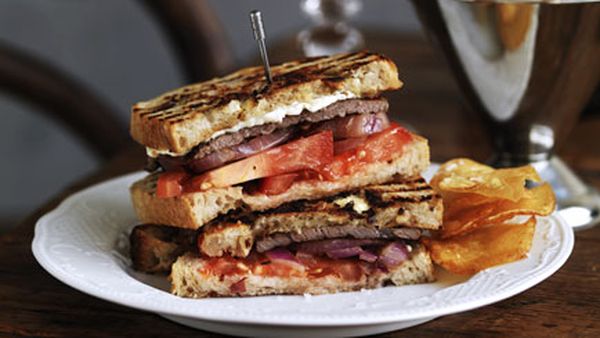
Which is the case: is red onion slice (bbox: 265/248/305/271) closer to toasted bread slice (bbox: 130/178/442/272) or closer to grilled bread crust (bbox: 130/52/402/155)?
toasted bread slice (bbox: 130/178/442/272)

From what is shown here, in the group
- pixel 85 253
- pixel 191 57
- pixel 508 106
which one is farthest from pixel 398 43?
pixel 85 253

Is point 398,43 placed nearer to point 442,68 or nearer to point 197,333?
point 442,68

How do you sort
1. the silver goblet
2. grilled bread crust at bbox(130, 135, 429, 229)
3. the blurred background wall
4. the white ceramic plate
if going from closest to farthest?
the white ceramic plate → grilled bread crust at bbox(130, 135, 429, 229) → the silver goblet → the blurred background wall

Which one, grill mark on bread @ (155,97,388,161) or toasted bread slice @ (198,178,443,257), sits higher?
grill mark on bread @ (155,97,388,161)

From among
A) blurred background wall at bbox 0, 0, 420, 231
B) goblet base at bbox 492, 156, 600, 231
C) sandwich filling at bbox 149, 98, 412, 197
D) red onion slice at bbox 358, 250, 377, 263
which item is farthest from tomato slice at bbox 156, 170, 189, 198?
blurred background wall at bbox 0, 0, 420, 231

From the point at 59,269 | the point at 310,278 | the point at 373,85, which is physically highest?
the point at 373,85

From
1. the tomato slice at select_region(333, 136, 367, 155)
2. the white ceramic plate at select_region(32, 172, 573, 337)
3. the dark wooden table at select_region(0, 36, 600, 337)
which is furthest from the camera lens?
the tomato slice at select_region(333, 136, 367, 155)

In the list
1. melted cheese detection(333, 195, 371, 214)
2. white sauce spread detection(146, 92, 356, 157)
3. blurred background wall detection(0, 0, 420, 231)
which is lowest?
blurred background wall detection(0, 0, 420, 231)
